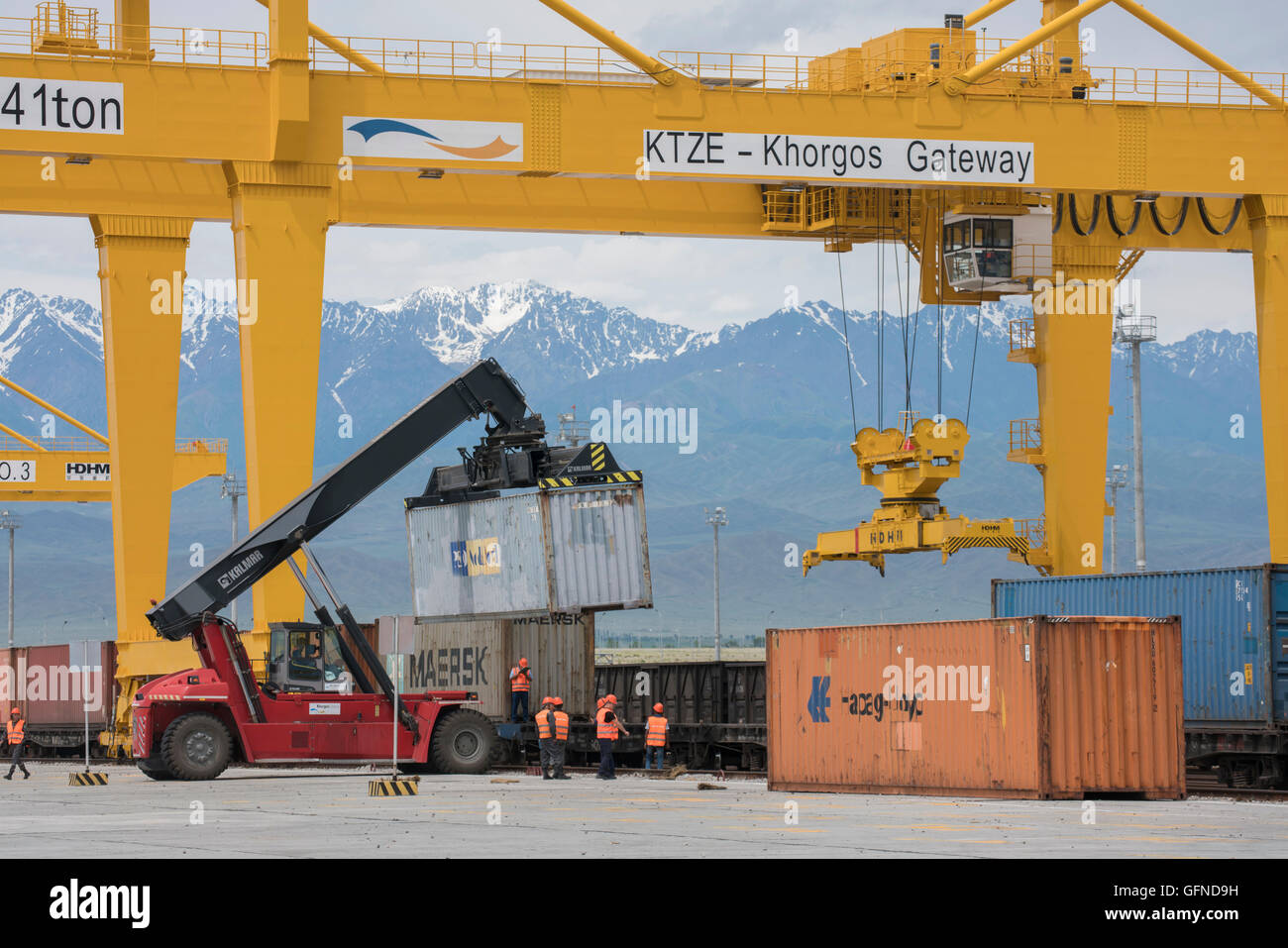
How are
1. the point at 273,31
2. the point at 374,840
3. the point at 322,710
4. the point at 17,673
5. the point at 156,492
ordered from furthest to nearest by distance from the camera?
the point at 17,673 → the point at 156,492 → the point at 273,31 → the point at 322,710 → the point at 374,840

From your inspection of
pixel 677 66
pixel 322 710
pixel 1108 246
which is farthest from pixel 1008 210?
pixel 322 710

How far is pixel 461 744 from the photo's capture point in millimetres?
26625

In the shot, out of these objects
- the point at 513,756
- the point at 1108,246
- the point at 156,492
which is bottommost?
the point at 513,756

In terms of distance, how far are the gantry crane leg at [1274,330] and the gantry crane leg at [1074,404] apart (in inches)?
110

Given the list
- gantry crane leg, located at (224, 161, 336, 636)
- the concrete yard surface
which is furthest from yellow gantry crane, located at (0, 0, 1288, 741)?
the concrete yard surface

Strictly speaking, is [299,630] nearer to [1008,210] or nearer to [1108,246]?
[1008,210]

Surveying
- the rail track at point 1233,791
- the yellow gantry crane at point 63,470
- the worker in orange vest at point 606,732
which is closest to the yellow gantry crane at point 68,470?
the yellow gantry crane at point 63,470

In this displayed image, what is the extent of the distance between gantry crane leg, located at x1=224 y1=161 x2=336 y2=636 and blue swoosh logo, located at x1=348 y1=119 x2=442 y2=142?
82 cm

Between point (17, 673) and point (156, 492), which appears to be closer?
point (156, 492)

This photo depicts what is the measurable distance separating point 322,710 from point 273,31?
10814mm

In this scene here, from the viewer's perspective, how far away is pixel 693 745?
31594 millimetres

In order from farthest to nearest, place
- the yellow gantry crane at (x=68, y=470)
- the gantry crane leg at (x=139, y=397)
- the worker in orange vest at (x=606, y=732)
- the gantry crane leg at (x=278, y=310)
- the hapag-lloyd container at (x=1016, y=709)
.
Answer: the yellow gantry crane at (x=68, y=470) < the gantry crane leg at (x=139, y=397) < the gantry crane leg at (x=278, y=310) < the worker in orange vest at (x=606, y=732) < the hapag-lloyd container at (x=1016, y=709)

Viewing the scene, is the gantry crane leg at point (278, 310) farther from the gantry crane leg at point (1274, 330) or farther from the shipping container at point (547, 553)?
the gantry crane leg at point (1274, 330)

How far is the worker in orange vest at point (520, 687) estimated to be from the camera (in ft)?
98.8
